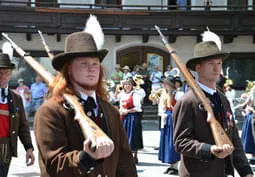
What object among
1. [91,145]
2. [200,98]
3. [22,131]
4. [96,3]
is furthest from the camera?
[96,3]

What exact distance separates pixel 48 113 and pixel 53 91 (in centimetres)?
15

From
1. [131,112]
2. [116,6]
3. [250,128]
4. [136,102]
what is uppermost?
[116,6]

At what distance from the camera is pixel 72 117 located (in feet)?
8.66

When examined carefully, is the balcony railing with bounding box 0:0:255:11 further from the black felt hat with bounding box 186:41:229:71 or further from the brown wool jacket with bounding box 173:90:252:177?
the brown wool jacket with bounding box 173:90:252:177

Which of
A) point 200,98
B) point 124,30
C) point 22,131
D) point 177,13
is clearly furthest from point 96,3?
point 200,98

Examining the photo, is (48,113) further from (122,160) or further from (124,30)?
(124,30)

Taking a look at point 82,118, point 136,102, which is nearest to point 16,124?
point 82,118

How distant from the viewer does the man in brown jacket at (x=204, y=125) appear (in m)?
Answer: 3.56

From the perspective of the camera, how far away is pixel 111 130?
284cm

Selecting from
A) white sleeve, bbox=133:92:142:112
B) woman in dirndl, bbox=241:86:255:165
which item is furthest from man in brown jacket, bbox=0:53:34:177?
woman in dirndl, bbox=241:86:255:165

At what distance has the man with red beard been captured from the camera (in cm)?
251

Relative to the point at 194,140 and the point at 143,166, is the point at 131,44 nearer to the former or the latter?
the point at 143,166

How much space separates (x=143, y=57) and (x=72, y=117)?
19815 mm

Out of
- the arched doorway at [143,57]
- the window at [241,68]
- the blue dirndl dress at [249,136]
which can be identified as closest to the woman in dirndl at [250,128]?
the blue dirndl dress at [249,136]
